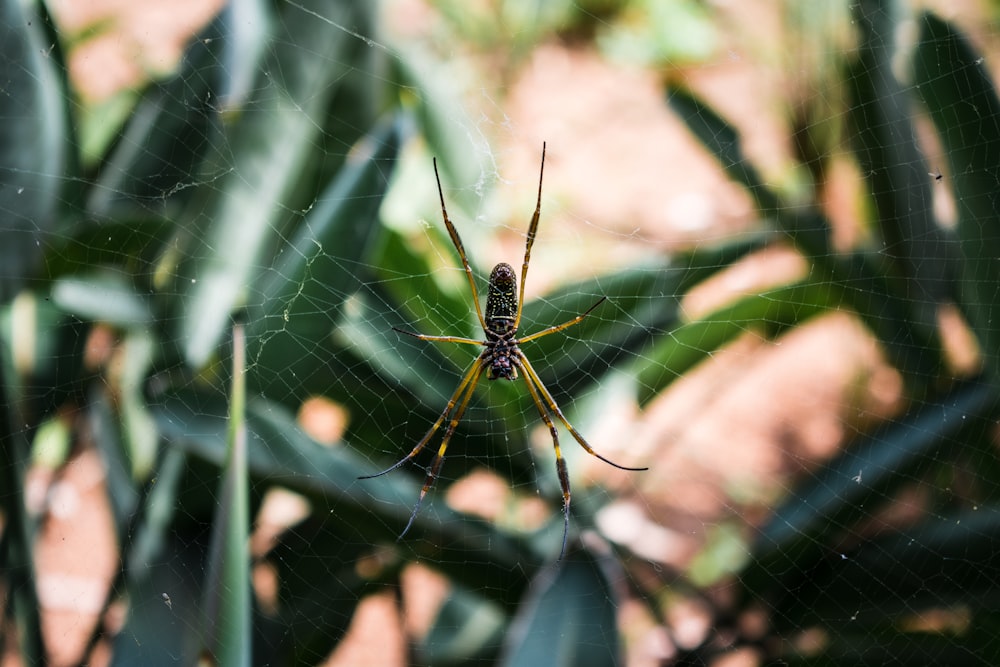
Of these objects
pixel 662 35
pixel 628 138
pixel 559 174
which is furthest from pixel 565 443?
pixel 662 35

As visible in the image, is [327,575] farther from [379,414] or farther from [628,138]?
[628,138]

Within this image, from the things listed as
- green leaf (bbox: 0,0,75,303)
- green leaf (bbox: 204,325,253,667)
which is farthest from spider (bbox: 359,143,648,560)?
green leaf (bbox: 0,0,75,303)

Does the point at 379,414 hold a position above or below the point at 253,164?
below

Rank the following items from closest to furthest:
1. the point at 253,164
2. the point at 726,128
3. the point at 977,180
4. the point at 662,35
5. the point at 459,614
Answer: the point at 253,164
the point at 977,180
the point at 459,614
the point at 726,128
the point at 662,35

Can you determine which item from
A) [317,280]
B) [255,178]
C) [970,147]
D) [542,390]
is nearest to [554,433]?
[542,390]

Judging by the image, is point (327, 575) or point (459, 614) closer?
point (327, 575)

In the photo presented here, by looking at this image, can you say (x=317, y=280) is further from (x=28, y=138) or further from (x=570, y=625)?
(x=570, y=625)

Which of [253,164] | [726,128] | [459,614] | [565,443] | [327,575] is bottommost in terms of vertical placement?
[459,614]

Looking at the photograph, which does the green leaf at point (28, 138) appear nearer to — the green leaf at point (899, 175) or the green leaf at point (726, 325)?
the green leaf at point (726, 325)
